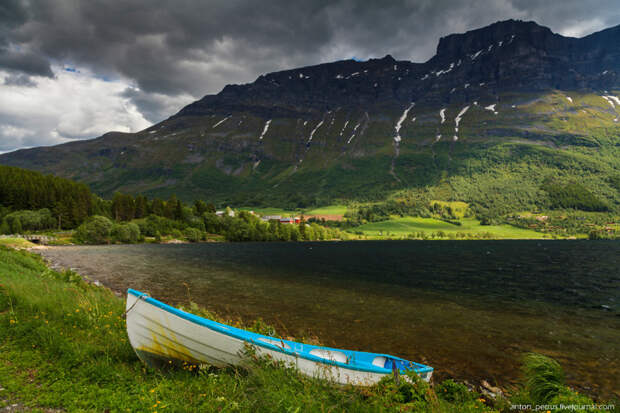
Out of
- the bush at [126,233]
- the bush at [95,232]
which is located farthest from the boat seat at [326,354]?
the bush at [126,233]

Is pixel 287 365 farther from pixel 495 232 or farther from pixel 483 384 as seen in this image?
pixel 495 232

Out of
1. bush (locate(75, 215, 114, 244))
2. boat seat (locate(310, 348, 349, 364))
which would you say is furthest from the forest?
boat seat (locate(310, 348, 349, 364))

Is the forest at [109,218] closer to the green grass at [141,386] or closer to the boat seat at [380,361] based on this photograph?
the green grass at [141,386]

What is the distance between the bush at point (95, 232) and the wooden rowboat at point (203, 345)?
409ft

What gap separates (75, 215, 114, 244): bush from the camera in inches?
4259

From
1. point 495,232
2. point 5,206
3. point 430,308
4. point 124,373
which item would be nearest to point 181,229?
point 5,206

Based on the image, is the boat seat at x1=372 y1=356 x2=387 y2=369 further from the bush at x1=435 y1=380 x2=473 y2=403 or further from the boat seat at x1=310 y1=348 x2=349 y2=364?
the bush at x1=435 y1=380 x2=473 y2=403

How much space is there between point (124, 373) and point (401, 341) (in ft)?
52.8

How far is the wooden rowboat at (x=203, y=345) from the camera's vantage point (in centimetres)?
830

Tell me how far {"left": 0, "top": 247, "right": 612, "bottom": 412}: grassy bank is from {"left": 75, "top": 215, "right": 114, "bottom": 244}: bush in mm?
119770

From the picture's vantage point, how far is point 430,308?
28.1 meters

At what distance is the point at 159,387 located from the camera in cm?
801

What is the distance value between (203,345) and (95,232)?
126566 mm

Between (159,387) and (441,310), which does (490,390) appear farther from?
(441,310)
